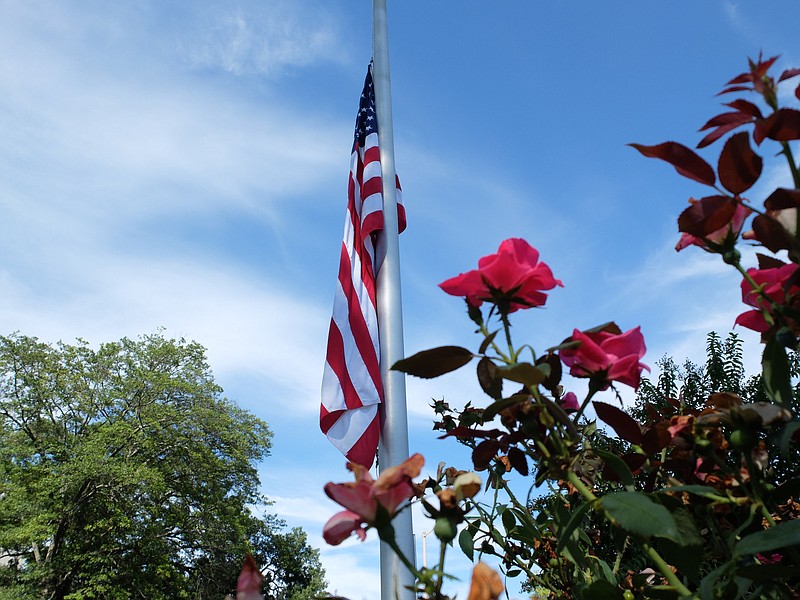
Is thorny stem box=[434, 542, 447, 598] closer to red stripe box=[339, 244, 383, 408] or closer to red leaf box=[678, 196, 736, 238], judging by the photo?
red leaf box=[678, 196, 736, 238]

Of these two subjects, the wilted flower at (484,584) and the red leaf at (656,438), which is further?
the red leaf at (656,438)

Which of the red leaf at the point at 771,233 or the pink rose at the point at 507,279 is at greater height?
the pink rose at the point at 507,279

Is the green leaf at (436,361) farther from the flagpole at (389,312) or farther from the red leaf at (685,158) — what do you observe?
the flagpole at (389,312)

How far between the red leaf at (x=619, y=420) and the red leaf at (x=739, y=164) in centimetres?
21

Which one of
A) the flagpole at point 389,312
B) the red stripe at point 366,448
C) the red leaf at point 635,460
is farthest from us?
the red stripe at point 366,448

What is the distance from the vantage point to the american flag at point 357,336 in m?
2.85

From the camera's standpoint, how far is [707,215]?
1.65ft

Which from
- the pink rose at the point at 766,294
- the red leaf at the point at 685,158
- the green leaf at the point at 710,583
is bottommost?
the green leaf at the point at 710,583

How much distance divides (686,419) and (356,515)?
0.32 m

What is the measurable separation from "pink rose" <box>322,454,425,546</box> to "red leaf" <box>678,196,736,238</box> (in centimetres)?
29

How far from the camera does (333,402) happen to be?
2943 millimetres

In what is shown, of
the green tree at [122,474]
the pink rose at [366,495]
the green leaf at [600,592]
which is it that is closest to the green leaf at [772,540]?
the green leaf at [600,592]

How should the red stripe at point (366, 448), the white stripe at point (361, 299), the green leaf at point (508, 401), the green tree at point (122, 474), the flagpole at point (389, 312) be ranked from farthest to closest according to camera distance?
1. the green tree at point (122, 474)
2. the white stripe at point (361, 299)
3. the red stripe at point (366, 448)
4. the flagpole at point (389, 312)
5. the green leaf at point (508, 401)

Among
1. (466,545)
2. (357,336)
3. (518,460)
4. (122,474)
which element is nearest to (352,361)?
(357,336)
